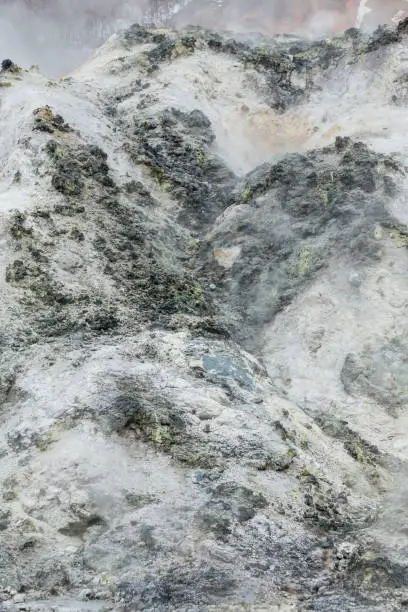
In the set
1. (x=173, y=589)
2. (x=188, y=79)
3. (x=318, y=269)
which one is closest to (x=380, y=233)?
(x=318, y=269)

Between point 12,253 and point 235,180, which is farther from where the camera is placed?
point 235,180

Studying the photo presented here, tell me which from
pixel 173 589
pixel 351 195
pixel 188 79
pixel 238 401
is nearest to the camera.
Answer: pixel 173 589

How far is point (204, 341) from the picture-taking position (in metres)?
9.79

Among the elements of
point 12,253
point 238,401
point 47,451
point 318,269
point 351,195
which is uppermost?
point 351,195

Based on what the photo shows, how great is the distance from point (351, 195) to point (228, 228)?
2490mm

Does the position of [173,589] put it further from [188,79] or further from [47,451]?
[188,79]

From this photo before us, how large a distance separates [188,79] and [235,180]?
450 cm

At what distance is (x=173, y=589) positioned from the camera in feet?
18.9

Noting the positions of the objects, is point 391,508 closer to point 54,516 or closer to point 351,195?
point 54,516

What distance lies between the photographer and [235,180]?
612 inches

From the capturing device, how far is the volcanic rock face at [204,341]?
6.33m

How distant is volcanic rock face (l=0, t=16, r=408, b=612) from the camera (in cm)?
633

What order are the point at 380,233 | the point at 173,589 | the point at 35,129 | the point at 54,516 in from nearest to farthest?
the point at 173,589 → the point at 54,516 → the point at 380,233 → the point at 35,129

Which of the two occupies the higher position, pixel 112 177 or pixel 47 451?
pixel 112 177
